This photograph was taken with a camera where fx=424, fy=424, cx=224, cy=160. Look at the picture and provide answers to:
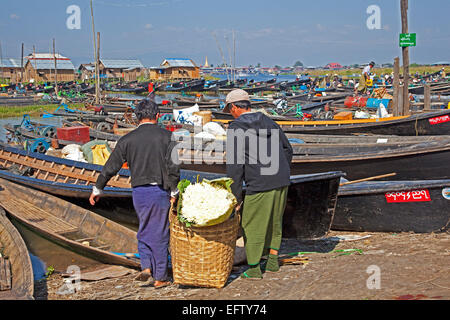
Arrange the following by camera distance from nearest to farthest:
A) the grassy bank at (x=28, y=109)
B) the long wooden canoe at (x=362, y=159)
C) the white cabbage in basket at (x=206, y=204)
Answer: the white cabbage in basket at (x=206, y=204)
the long wooden canoe at (x=362, y=159)
the grassy bank at (x=28, y=109)

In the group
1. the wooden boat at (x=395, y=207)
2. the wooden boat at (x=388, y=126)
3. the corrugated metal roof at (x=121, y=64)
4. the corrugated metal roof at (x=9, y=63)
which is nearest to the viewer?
the wooden boat at (x=395, y=207)

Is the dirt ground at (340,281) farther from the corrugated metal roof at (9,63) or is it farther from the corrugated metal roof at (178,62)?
the corrugated metal roof at (9,63)

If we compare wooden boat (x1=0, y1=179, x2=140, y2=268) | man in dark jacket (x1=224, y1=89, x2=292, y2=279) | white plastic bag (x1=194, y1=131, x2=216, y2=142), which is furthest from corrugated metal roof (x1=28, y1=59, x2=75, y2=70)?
man in dark jacket (x1=224, y1=89, x2=292, y2=279)

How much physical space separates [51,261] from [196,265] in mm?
3333

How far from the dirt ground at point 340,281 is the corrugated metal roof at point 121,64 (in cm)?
6692

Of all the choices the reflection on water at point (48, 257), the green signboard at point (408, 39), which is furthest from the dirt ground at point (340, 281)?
the green signboard at point (408, 39)

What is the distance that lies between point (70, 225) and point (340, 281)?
4.50 meters

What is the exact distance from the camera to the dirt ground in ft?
12.0

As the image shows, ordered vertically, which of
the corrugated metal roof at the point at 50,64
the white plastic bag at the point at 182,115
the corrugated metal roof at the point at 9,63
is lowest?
the white plastic bag at the point at 182,115

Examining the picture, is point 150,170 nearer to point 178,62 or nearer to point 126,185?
point 126,185

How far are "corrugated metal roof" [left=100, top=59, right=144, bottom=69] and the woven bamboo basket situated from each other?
6768 centimetres

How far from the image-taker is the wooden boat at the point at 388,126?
374 inches

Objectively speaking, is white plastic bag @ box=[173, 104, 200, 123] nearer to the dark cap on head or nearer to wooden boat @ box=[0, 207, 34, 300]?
wooden boat @ box=[0, 207, 34, 300]
